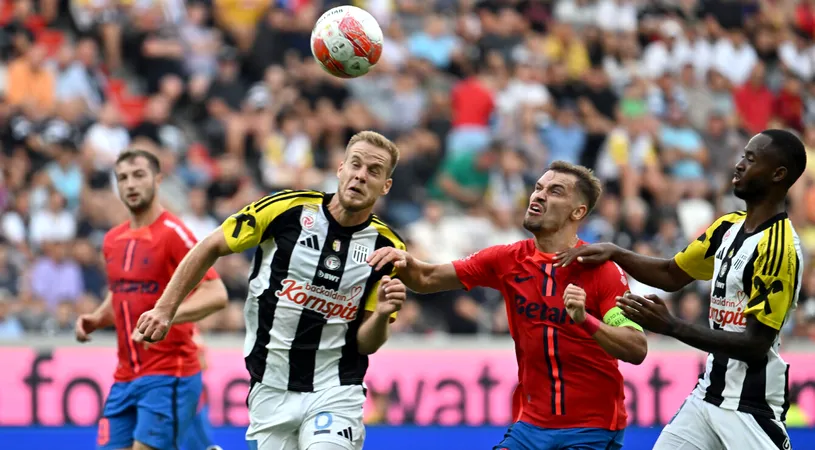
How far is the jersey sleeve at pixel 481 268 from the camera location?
7055 millimetres

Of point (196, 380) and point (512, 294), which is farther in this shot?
point (196, 380)

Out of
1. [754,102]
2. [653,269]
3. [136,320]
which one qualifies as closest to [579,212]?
[653,269]

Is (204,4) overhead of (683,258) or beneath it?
overhead

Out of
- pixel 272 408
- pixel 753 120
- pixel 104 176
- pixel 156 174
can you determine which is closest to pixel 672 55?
pixel 753 120

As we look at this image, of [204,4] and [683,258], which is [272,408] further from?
[204,4]

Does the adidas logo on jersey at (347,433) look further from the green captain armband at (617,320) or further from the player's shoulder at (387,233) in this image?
the green captain armband at (617,320)

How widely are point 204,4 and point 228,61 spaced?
127 cm

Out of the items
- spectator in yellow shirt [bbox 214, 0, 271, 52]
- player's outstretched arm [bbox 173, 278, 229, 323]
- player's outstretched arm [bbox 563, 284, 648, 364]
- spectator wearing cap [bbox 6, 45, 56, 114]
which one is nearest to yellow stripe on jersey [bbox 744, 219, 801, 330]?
player's outstretched arm [bbox 563, 284, 648, 364]

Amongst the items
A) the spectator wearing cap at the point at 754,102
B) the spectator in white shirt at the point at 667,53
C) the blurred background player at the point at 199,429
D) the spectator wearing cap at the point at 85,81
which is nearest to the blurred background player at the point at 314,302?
the blurred background player at the point at 199,429

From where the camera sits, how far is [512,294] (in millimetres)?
6934

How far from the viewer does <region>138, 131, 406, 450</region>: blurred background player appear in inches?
267

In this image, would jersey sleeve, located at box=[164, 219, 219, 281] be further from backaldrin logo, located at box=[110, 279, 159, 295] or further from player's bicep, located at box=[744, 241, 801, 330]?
player's bicep, located at box=[744, 241, 801, 330]

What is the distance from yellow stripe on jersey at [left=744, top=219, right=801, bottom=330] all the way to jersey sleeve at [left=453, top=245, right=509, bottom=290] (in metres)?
1.50

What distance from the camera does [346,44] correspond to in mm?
7449
